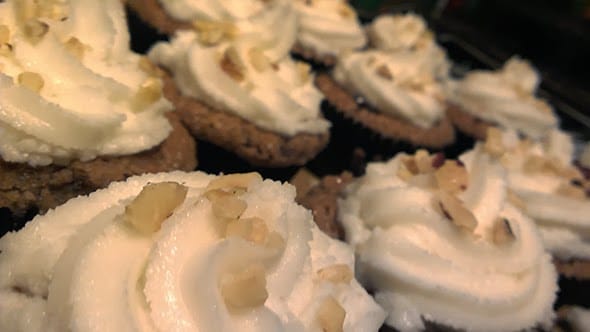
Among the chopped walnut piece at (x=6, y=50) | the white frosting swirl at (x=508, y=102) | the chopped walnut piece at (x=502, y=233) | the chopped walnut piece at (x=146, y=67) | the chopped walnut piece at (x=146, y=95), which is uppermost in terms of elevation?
the chopped walnut piece at (x=6, y=50)

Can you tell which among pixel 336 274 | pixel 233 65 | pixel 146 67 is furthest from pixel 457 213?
pixel 146 67

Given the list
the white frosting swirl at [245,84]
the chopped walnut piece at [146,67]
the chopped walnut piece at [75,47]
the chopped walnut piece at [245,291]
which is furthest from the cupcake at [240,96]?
the chopped walnut piece at [245,291]

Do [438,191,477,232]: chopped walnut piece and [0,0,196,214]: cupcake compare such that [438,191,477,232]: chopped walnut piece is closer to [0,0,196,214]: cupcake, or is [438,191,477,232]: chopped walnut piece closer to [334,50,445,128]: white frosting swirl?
[0,0,196,214]: cupcake

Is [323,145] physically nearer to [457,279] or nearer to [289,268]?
[457,279]

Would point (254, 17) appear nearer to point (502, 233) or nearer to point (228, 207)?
point (502, 233)

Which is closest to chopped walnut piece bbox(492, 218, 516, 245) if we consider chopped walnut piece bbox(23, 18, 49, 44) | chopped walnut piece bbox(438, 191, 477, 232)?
chopped walnut piece bbox(438, 191, 477, 232)

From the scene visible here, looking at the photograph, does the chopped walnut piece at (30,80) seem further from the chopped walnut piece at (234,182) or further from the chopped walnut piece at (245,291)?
the chopped walnut piece at (245,291)
